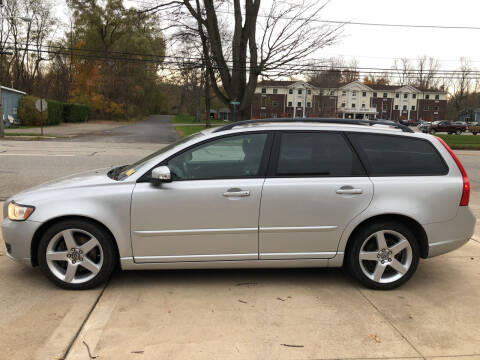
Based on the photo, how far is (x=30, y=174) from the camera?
9.76 metres

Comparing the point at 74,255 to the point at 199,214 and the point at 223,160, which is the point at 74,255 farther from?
the point at 223,160

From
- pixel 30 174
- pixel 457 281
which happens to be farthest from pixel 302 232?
pixel 30 174

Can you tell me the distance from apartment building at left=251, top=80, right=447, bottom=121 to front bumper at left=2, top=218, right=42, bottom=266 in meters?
81.2

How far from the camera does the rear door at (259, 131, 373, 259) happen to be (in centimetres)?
363

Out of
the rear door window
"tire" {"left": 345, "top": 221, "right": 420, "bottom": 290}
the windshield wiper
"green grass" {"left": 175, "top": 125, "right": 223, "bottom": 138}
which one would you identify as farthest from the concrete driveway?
"green grass" {"left": 175, "top": 125, "right": 223, "bottom": 138}

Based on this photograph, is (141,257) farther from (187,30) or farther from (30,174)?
(187,30)

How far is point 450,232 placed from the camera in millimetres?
3814

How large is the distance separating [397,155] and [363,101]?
93.9 meters

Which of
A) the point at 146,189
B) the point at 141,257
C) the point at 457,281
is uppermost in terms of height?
the point at 146,189

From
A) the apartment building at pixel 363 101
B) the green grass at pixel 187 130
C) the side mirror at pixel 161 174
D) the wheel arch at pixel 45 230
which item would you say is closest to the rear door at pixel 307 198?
the side mirror at pixel 161 174

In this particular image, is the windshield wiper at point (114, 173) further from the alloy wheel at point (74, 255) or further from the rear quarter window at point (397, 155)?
the rear quarter window at point (397, 155)

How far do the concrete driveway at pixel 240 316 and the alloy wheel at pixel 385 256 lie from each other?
17 centimetres

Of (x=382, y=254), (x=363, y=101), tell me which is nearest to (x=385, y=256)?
(x=382, y=254)

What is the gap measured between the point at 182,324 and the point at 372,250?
74.2 inches
